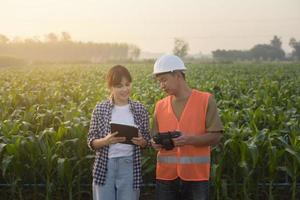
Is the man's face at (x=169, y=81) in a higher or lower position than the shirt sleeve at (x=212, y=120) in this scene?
higher

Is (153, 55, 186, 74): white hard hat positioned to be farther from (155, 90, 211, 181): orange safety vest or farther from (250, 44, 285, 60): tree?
(250, 44, 285, 60): tree

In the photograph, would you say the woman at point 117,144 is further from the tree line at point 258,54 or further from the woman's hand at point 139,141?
the tree line at point 258,54

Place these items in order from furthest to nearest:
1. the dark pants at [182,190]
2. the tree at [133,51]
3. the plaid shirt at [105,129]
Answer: the tree at [133,51] < the plaid shirt at [105,129] < the dark pants at [182,190]

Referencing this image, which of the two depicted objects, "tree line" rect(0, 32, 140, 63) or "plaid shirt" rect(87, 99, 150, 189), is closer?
"plaid shirt" rect(87, 99, 150, 189)

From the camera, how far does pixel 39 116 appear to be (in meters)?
Answer: 6.95

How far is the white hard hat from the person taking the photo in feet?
11.7

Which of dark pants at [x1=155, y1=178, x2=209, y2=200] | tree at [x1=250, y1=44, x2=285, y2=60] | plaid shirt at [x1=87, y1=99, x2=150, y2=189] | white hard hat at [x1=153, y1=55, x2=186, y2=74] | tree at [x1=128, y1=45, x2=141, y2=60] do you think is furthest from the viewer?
tree at [x1=128, y1=45, x2=141, y2=60]

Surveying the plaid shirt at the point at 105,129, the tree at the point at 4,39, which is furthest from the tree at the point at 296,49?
the plaid shirt at the point at 105,129

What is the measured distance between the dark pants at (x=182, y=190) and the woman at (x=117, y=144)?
23cm

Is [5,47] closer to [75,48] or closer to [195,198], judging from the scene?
[75,48]

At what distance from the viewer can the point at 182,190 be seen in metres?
3.76

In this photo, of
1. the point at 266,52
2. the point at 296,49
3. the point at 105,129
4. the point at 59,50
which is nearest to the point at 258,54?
the point at 266,52

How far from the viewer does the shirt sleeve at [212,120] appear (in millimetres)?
3585

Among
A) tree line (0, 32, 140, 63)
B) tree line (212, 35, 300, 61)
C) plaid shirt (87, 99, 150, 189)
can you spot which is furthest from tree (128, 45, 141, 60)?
plaid shirt (87, 99, 150, 189)
